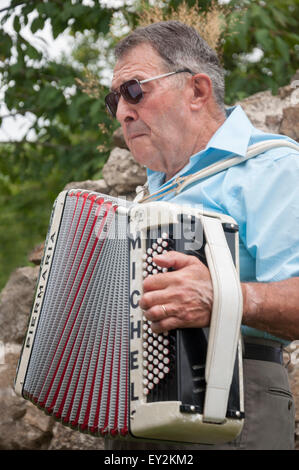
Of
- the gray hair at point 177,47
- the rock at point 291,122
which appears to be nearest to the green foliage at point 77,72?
the rock at point 291,122

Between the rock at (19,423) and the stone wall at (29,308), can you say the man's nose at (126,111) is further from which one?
the rock at (19,423)

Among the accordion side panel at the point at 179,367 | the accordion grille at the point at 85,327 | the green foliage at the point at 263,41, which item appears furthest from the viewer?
the green foliage at the point at 263,41

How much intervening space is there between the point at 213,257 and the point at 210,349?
252 mm

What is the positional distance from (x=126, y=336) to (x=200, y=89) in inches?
44.3

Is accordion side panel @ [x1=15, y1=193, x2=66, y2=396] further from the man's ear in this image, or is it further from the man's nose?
the man's ear

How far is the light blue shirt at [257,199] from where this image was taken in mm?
1699

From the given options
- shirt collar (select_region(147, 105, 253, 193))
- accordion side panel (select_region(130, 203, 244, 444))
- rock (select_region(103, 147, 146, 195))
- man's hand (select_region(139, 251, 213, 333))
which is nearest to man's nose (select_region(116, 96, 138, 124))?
shirt collar (select_region(147, 105, 253, 193))

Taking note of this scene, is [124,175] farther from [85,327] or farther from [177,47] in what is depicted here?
[85,327]

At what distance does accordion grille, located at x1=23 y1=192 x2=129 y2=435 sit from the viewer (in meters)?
1.67

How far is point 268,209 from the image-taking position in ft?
5.77

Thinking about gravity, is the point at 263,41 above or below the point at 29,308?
above

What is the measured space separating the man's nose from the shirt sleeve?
0.55 m

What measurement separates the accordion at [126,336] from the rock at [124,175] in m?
1.60

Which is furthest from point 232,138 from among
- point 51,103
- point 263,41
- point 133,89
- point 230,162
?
point 51,103
